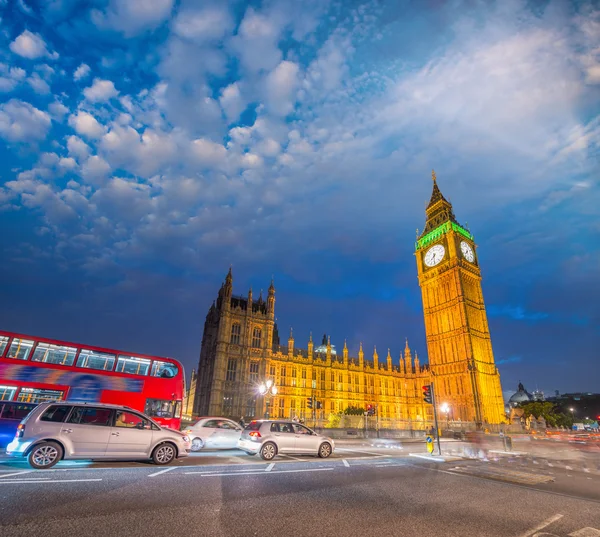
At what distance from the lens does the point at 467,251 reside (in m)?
70.6

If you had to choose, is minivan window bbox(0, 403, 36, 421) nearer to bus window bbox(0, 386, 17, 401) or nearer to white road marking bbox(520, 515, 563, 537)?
bus window bbox(0, 386, 17, 401)

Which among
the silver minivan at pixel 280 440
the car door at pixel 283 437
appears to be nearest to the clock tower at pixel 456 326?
the silver minivan at pixel 280 440

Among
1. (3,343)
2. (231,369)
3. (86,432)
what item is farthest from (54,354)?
(231,369)

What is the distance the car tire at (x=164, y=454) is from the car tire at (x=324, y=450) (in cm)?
626

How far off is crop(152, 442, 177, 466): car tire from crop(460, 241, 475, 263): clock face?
7062 cm

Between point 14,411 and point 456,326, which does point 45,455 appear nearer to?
point 14,411

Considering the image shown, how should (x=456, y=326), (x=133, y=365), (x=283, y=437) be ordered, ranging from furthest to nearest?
(x=456, y=326) → (x=133, y=365) → (x=283, y=437)

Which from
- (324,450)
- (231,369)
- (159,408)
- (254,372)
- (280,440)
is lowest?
(324,450)

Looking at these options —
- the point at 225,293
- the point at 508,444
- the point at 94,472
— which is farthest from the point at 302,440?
the point at 225,293

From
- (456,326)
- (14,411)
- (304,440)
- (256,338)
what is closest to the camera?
(304,440)

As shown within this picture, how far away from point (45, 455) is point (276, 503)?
692 cm

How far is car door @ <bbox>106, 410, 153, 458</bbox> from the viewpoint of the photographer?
367 inches

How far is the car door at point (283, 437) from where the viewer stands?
42.1 feet

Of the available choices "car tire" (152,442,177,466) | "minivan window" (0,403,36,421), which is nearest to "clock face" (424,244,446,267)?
"car tire" (152,442,177,466)
